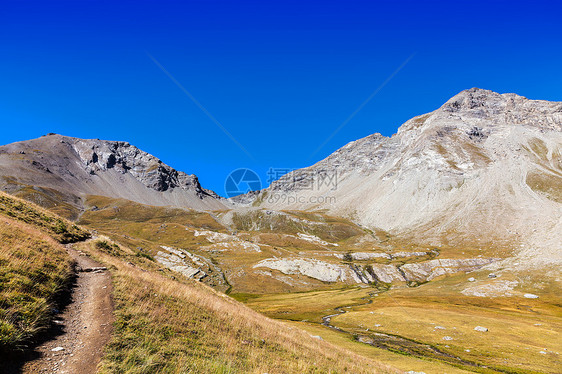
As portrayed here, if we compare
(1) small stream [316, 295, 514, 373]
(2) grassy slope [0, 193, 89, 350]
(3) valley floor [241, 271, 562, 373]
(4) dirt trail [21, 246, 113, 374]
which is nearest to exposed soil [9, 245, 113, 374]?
(4) dirt trail [21, 246, 113, 374]

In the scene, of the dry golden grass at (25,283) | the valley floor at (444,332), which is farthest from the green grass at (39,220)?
the valley floor at (444,332)

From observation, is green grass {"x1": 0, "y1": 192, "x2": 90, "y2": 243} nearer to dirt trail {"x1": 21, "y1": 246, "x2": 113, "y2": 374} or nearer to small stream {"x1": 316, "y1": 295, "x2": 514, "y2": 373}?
dirt trail {"x1": 21, "y1": 246, "x2": 113, "y2": 374}

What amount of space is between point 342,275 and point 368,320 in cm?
8891

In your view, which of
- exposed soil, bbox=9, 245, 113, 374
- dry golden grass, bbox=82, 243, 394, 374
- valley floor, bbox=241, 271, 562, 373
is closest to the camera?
exposed soil, bbox=9, 245, 113, 374

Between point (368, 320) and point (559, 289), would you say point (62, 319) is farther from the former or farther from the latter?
point (559, 289)

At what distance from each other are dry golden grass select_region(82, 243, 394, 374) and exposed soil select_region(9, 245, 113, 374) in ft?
1.77

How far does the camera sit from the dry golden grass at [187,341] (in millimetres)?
11844

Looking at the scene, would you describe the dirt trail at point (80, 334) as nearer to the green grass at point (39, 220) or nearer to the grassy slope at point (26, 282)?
the grassy slope at point (26, 282)

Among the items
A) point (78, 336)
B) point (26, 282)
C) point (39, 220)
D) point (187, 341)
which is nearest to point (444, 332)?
point (187, 341)

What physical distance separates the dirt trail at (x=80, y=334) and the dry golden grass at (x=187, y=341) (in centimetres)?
53

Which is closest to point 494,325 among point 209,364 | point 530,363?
point 530,363

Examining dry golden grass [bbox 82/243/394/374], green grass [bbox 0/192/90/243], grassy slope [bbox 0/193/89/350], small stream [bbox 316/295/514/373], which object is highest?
green grass [bbox 0/192/90/243]

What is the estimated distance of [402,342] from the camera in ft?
172

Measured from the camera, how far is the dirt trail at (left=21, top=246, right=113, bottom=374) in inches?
385
